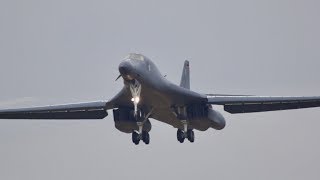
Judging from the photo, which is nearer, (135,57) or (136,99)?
(136,99)

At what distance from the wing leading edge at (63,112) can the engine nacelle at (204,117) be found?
6554 mm

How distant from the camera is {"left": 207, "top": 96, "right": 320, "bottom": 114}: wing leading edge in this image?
62391mm

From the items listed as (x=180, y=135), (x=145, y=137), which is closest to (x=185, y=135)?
(x=180, y=135)

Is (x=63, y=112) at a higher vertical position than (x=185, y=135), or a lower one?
higher

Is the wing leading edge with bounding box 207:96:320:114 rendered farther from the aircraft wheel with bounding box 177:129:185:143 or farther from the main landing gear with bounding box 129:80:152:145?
the main landing gear with bounding box 129:80:152:145

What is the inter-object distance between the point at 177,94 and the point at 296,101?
31.6 ft

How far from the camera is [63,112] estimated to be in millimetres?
66312

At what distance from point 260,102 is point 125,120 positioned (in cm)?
1023

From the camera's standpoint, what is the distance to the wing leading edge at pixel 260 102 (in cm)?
6239

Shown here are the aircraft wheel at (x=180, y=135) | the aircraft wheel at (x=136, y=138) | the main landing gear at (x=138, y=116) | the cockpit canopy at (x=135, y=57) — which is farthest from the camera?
the aircraft wheel at (x=180, y=135)

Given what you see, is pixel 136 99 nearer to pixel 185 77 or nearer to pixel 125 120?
pixel 125 120

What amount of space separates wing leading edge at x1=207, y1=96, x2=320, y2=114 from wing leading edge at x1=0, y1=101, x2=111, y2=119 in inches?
353

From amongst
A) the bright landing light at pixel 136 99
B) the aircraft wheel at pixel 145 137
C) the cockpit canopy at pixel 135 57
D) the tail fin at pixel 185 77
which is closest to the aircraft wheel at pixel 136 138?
the aircraft wheel at pixel 145 137

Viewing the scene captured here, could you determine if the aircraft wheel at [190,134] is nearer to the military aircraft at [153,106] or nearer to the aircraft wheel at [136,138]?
the military aircraft at [153,106]
